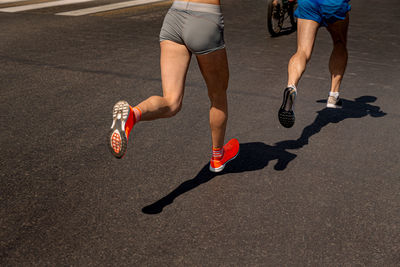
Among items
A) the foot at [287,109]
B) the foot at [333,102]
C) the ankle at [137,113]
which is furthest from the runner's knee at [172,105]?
the foot at [333,102]

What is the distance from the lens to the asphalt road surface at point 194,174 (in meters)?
2.93

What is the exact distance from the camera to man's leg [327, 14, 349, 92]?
5031 mm

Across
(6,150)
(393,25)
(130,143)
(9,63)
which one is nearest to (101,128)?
(130,143)

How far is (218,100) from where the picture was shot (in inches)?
143

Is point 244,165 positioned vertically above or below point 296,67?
below

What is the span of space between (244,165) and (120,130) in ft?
4.72

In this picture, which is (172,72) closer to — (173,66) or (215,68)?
(173,66)

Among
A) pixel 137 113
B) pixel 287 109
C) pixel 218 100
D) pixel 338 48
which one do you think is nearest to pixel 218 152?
pixel 218 100

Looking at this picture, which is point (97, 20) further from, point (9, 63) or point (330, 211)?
point (330, 211)

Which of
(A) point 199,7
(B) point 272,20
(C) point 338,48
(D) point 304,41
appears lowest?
(B) point 272,20

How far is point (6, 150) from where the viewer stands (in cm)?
433

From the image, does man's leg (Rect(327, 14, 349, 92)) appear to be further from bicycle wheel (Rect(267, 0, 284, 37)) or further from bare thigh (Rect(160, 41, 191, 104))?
bicycle wheel (Rect(267, 0, 284, 37))

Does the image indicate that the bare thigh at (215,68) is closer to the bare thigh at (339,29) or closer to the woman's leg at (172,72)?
the woman's leg at (172,72)

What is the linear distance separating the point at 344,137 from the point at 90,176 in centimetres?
242
